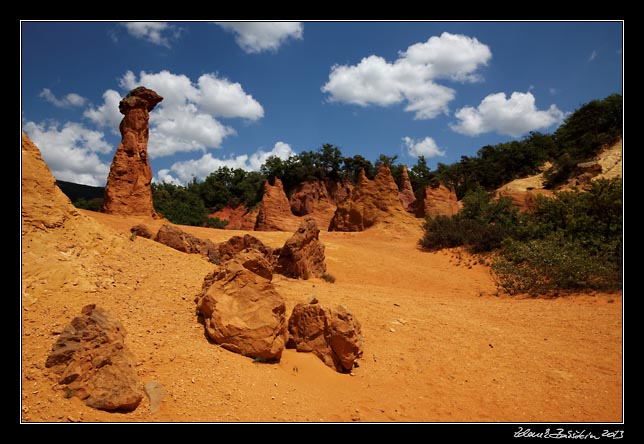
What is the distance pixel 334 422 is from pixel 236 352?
1378mm

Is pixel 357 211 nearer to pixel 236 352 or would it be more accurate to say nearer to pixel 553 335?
pixel 553 335

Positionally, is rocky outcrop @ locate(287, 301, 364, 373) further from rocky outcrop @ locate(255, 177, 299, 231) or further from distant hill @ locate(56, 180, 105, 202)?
distant hill @ locate(56, 180, 105, 202)

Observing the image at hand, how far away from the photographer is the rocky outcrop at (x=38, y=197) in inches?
212

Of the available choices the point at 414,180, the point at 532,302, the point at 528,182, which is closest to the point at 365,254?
the point at 532,302

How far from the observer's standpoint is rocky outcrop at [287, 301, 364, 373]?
186 inches

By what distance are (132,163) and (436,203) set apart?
20.0m

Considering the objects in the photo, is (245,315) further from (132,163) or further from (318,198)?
(318,198)

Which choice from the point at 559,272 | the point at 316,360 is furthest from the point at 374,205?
the point at 316,360

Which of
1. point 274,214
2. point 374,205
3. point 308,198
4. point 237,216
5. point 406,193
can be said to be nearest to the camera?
point 374,205

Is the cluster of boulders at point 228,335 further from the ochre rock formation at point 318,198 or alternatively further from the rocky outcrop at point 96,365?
the ochre rock formation at point 318,198

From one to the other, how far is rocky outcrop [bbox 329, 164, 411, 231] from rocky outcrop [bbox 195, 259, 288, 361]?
20.3 metres

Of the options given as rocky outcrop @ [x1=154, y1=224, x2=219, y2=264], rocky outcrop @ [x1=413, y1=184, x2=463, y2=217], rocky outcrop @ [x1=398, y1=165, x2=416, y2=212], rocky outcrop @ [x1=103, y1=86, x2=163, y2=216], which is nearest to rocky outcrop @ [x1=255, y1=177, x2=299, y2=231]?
rocky outcrop @ [x1=413, y1=184, x2=463, y2=217]

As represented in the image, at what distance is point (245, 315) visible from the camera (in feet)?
15.0

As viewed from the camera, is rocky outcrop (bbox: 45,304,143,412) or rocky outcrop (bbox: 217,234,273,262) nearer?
rocky outcrop (bbox: 45,304,143,412)
